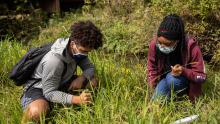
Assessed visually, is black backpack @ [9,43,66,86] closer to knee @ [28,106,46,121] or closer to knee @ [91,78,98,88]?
knee @ [28,106,46,121]

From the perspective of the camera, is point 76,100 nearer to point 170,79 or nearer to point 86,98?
point 86,98

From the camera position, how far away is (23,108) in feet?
13.8

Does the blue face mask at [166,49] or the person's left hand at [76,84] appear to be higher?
the blue face mask at [166,49]

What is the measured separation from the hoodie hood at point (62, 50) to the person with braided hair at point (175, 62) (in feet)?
2.69

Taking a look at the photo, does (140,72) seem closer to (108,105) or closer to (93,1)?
(108,105)

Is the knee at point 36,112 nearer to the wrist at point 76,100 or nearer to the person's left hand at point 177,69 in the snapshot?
the wrist at point 76,100

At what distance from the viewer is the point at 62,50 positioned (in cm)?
406

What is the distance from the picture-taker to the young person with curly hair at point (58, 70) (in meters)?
4.03

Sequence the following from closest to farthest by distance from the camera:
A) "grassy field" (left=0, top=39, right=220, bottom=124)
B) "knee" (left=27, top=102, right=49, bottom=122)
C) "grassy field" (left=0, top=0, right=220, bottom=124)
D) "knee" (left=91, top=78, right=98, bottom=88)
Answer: "grassy field" (left=0, top=39, right=220, bottom=124) < "grassy field" (left=0, top=0, right=220, bottom=124) < "knee" (left=27, top=102, right=49, bottom=122) < "knee" (left=91, top=78, right=98, bottom=88)

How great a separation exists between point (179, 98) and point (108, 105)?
904mm

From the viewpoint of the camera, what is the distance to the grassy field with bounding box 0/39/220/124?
146 inches

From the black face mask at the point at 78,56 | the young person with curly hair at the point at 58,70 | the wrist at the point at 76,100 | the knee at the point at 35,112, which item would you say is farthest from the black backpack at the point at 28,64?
the wrist at the point at 76,100

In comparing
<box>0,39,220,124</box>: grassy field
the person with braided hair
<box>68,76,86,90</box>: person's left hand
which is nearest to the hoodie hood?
<box>68,76,86,90</box>: person's left hand

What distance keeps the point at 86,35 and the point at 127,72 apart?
1010 mm
